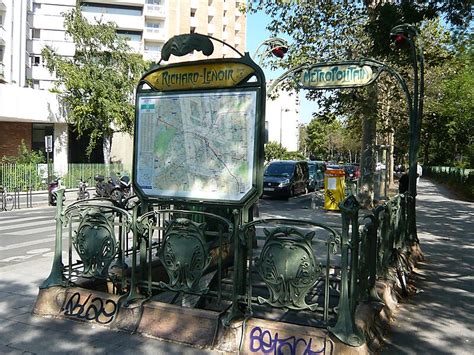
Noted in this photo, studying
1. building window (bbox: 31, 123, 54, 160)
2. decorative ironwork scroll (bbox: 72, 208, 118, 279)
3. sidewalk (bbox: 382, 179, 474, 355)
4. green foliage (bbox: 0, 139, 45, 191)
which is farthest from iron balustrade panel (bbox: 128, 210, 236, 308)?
building window (bbox: 31, 123, 54, 160)

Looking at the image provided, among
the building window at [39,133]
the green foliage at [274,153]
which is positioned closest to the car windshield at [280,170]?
the building window at [39,133]

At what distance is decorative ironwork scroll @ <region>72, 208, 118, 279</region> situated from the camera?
4.75m

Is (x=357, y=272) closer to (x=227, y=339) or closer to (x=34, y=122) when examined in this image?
(x=227, y=339)

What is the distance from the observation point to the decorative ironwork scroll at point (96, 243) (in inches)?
187

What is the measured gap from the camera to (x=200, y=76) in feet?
15.7

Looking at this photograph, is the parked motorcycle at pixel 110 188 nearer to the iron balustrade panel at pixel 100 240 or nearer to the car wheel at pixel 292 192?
the car wheel at pixel 292 192

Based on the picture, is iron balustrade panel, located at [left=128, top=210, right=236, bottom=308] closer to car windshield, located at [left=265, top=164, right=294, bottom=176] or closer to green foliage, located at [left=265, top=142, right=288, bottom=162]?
car windshield, located at [left=265, top=164, right=294, bottom=176]

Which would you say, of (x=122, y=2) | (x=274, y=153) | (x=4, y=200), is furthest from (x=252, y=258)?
(x=274, y=153)

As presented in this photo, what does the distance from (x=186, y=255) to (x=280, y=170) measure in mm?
19541

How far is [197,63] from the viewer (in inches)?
187

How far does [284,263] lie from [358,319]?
0.86 m

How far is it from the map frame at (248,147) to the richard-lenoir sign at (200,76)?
6cm

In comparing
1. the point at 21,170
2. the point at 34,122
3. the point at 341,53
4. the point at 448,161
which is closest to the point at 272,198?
the point at 341,53

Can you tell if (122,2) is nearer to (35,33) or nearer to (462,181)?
(35,33)
